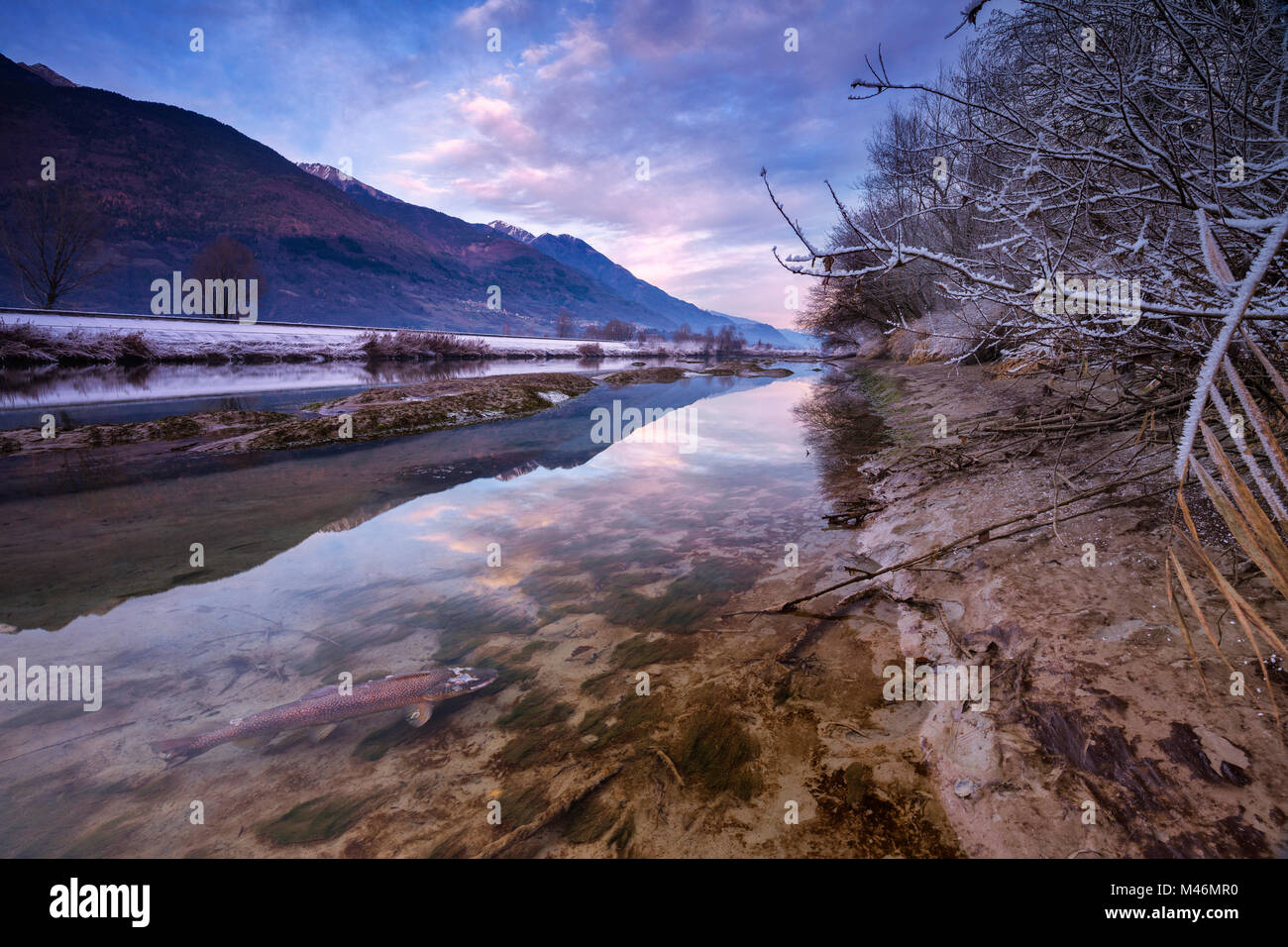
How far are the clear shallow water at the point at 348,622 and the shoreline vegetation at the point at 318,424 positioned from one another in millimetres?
3179

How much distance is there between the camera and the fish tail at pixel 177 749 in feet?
9.21

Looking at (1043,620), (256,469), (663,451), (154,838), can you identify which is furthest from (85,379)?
(1043,620)

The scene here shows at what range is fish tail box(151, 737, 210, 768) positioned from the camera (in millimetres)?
2807

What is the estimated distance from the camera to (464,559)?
5.57 meters

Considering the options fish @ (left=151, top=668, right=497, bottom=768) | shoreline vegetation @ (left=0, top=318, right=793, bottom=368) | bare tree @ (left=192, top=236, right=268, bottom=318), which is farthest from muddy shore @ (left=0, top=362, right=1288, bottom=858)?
bare tree @ (left=192, top=236, right=268, bottom=318)

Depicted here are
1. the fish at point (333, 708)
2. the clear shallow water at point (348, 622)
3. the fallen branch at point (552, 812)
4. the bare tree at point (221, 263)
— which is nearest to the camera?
the fallen branch at point (552, 812)

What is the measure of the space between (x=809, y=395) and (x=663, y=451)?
1339cm

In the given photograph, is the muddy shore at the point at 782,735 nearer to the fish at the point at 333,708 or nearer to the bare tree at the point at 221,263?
the fish at the point at 333,708

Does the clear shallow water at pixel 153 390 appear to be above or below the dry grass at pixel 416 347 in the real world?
below

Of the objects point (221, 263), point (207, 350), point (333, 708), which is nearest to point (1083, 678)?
point (333, 708)

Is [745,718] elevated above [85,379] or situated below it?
below

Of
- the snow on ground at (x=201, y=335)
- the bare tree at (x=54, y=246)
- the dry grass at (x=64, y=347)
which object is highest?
the bare tree at (x=54, y=246)

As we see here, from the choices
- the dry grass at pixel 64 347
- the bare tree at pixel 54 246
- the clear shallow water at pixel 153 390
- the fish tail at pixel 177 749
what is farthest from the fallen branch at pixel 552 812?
the bare tree at pixel 54 246
